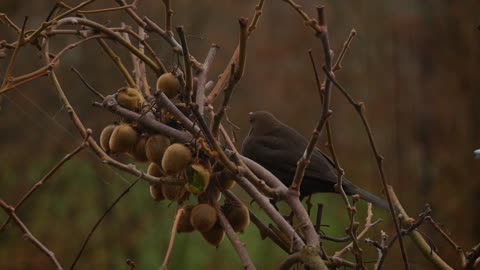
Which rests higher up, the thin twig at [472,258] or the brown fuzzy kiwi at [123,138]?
the brown fuzzy kiwi at [123,138]

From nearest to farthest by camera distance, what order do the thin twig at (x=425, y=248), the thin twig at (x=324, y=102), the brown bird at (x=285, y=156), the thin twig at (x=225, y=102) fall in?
the thin twig at (x=324, y=102) < the thin twig at (x=225, y=102) < the thin twig at (x=425, y=248) < the brown bird at (x=285, y=156)

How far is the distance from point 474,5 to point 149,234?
2.66m

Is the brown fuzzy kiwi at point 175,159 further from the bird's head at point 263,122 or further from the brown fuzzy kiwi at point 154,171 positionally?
the bird's head at point 263,122

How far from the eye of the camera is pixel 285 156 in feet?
7.41

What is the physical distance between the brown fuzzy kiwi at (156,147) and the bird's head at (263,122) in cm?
129

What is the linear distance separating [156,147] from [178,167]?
0.19ft

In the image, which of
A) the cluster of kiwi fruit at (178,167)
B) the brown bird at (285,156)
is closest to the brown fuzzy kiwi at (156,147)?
the cluster of kiwi fruit at (178,167)

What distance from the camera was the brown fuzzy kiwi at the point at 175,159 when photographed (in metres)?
1.00

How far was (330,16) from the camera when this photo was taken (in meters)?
5.56

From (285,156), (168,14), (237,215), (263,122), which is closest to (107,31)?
(168,14)

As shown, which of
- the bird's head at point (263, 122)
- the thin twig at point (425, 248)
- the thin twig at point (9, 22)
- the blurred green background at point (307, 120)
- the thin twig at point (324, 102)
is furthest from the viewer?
the blurred green background at point (307, 120)

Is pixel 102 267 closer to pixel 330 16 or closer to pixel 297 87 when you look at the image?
pixel 297 87

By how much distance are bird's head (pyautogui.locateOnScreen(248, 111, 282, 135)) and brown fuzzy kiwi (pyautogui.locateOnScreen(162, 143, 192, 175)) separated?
134 cm

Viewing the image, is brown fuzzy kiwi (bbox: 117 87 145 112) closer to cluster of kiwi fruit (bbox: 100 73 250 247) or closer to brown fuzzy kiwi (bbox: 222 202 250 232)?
cluster of kiwi fruit (bbox: 100 73 250 247)
